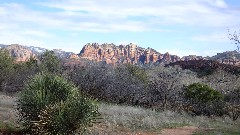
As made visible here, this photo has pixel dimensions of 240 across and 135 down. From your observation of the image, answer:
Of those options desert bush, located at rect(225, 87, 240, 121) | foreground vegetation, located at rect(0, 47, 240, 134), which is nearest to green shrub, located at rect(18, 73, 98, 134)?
foreground vegetation, located at rect(0, 47, 240, 134)

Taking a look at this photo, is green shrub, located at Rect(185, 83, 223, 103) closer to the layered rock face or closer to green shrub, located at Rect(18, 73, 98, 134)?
green shrub, located at Rect(18, 73, 98, 134)

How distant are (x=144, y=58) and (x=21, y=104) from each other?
137m

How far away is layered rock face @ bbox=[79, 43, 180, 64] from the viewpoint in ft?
480

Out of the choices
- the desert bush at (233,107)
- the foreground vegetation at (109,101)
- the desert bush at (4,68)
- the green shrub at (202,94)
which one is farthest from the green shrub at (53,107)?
the desert bush at (4,68)

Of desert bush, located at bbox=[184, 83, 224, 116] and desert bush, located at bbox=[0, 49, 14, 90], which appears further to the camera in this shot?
desert bush, located at bbox=[0, 49, 14, 90]

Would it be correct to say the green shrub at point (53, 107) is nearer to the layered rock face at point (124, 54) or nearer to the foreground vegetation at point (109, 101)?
the foreground vegetation at point (109, 101)

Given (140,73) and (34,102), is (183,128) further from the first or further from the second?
(140,73)

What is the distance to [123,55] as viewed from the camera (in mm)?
158625

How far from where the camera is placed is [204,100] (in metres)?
33.8

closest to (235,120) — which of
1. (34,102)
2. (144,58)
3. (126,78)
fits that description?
(126,78)

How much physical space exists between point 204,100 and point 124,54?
12406 centimetres

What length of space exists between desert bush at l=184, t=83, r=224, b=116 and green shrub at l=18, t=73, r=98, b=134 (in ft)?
61.2

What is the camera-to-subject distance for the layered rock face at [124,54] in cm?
14618

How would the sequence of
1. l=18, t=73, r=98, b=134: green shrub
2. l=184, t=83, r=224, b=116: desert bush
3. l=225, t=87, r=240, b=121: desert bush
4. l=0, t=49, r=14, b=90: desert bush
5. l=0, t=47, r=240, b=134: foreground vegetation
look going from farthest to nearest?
l=0, t=49, r=14, b=90: desert bush, l=184, t=83, r=224, b=116: desert bush, l=225, t=87, r=240, b=121: desert bush, l=0, t=47, r=240, b=134: foreground vegetation, l=18, t=73, r=98, b=134: green shrub
